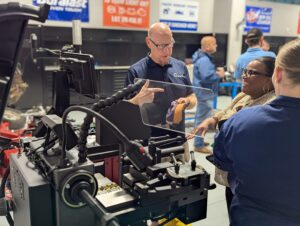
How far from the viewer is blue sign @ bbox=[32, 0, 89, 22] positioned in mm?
4996

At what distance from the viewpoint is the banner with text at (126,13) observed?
18.0 ft

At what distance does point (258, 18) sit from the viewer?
24.4ft

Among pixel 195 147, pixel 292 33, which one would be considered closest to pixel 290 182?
pixel 195 147

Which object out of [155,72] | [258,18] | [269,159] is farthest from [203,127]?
[258,18]

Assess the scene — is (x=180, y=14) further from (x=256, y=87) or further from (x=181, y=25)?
(x=256, y=87)

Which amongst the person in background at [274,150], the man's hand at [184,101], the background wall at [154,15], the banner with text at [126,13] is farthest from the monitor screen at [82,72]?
the banner with text at [126,13]

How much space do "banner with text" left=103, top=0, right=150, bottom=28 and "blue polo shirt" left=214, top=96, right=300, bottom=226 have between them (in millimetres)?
4897

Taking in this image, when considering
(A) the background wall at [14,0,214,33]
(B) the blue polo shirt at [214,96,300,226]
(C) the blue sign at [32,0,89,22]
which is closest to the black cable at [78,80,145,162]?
(B) the blue polo shirt at [214,96,300,226]

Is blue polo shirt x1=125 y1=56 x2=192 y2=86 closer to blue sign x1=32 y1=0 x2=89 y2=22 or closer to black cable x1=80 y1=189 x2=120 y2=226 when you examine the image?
black cable x1=80 y1=189 x2=120 y2=226

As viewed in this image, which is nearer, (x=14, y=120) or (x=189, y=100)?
(x=189, y=100)

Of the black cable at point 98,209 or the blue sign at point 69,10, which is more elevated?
the blue sign at point 69,10

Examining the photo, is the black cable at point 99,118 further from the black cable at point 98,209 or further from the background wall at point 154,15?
the background wall at point 154,15

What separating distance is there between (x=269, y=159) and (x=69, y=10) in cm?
485

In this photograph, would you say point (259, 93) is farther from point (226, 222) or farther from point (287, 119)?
point (226, 222)
